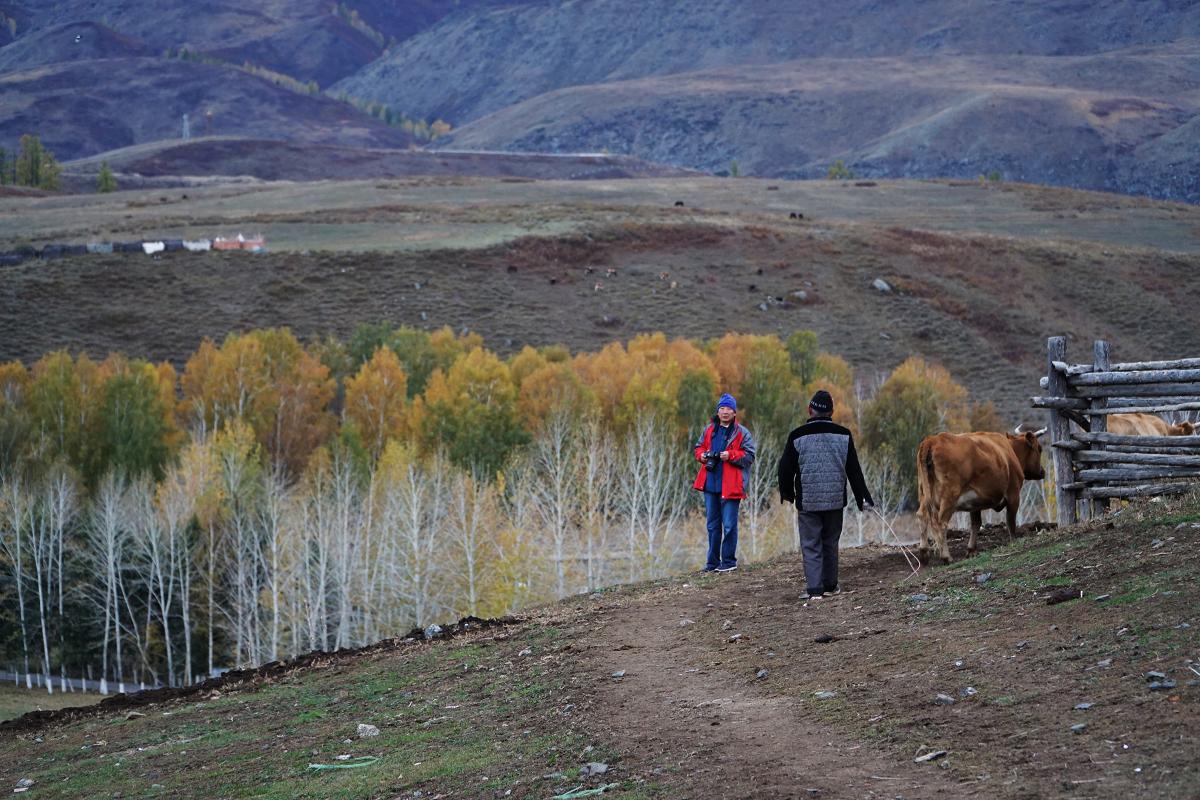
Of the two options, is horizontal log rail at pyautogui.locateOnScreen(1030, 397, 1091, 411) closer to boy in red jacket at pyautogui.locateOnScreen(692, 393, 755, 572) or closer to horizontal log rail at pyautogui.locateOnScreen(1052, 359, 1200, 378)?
horizontal log rail at pyautogui.locateOnScreen(1052, 359, 1200, 378)

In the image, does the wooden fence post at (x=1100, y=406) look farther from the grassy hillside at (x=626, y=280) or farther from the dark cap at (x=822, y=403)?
the grassy hillside at (x=626, y=280)

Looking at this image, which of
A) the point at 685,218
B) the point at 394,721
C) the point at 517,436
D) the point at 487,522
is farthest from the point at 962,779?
the point at 685,218

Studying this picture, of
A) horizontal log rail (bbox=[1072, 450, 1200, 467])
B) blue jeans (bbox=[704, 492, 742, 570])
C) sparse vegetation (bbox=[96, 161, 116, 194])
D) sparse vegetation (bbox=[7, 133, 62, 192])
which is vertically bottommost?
blue jeans (bbox=[704, 492, 742, 570])

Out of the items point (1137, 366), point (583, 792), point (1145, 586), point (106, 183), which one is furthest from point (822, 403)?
point (106, 183)

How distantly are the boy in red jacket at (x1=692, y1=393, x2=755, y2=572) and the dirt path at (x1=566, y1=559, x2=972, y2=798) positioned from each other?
1.66 metres

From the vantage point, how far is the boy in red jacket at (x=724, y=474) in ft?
55.5

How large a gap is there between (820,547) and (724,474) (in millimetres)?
2944

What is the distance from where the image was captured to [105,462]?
204 ft

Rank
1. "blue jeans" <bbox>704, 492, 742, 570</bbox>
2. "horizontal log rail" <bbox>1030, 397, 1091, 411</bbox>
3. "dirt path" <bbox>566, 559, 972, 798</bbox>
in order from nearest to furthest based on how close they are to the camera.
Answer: "dirt path" <bbox>566, 559, 972, 798</bbox>
"horizontal log rail" <bbox>1030, 397, 1091, 411</bbox>
"blue jeans" <bbox>704, 492, 742, 570</bbox>

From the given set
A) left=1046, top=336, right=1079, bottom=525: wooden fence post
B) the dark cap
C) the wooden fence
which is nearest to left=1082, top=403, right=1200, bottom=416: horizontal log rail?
the wooden fence

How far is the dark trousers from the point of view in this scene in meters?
14.1

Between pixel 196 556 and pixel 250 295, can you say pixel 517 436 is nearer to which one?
pixel 196 556

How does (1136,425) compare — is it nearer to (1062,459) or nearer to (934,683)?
(1062,459)

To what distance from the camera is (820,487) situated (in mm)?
14203
